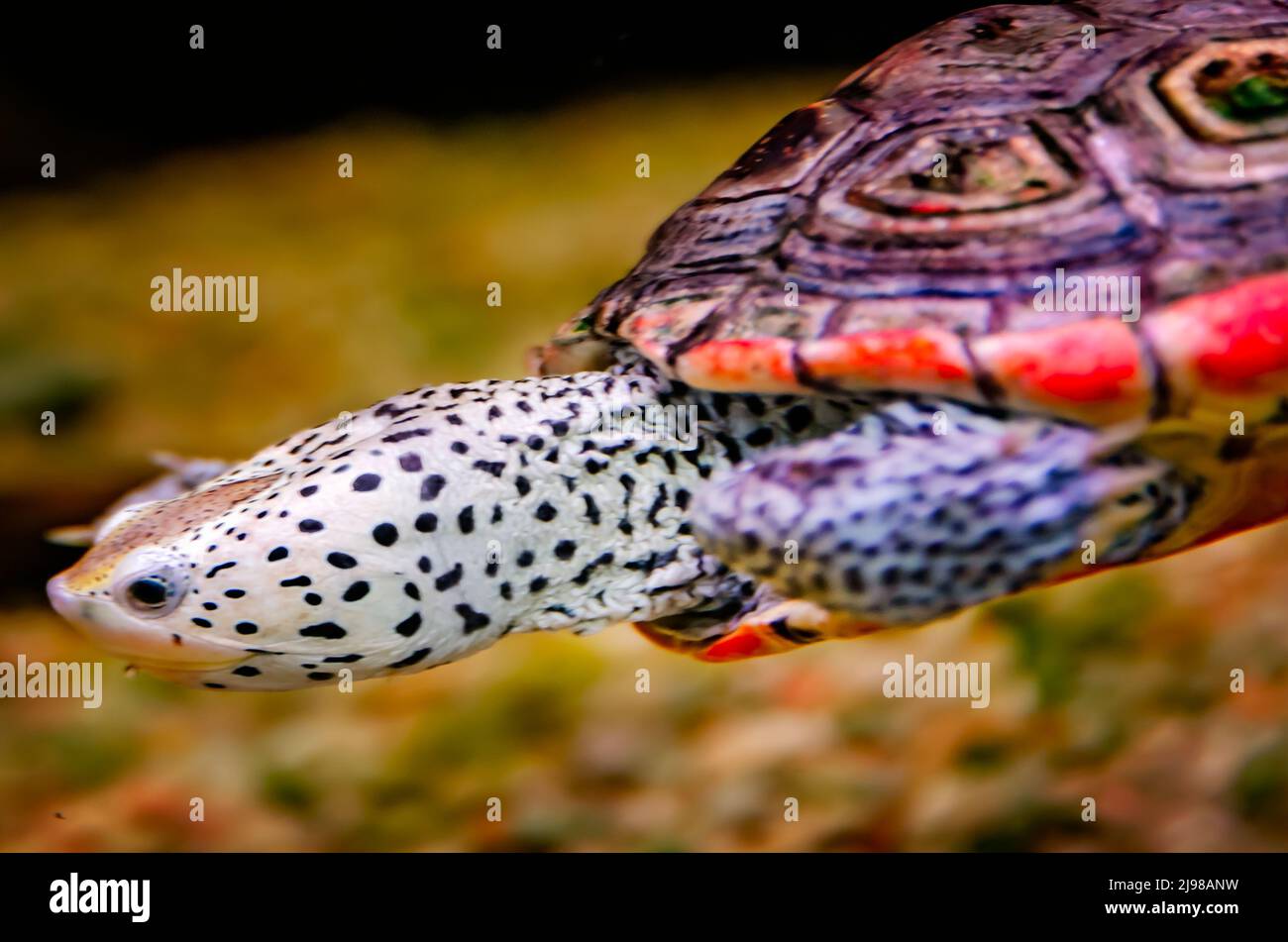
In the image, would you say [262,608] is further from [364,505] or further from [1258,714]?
[1258,714]

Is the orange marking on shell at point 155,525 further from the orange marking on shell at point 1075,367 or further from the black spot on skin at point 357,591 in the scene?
the orange marking on shell at point 1075,367

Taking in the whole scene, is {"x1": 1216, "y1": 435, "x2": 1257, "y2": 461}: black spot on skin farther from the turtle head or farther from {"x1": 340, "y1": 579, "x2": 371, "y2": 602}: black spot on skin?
the turtle head

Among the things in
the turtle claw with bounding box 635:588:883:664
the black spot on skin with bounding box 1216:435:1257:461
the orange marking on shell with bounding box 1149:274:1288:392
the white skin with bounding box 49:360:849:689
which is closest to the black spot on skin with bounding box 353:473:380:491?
the white skin with bounding box 49:360:849:689

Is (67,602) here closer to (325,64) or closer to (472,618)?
(472,618)

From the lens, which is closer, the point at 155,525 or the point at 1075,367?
the point at 1075,367

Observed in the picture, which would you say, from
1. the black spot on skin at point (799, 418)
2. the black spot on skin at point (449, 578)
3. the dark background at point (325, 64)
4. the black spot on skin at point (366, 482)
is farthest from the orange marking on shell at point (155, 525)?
the dark background at point (325, 64)

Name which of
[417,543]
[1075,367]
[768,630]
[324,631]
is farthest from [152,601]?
[1075,367]
